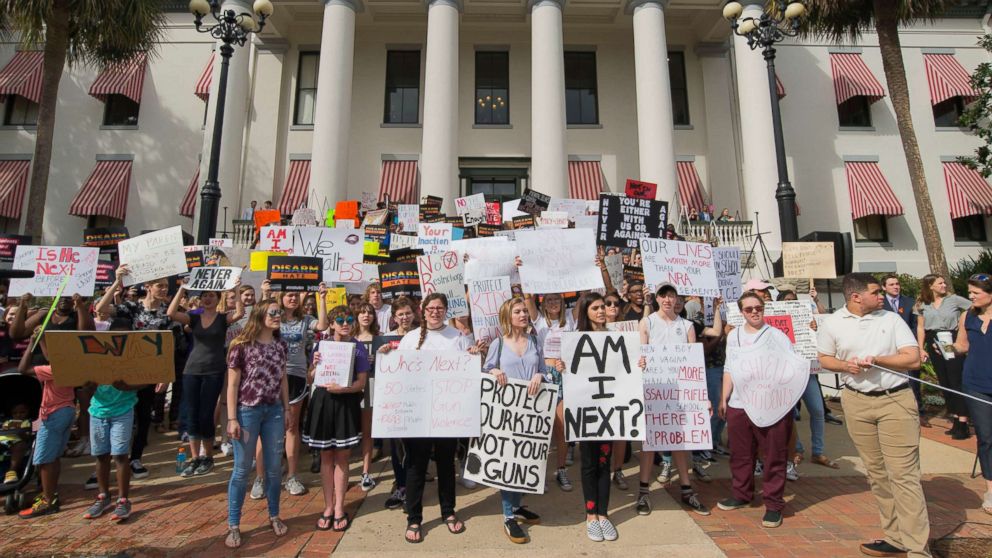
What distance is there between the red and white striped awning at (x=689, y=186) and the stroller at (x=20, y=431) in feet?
61.3

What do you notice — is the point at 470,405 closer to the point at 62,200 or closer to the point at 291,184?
the point at 291,184

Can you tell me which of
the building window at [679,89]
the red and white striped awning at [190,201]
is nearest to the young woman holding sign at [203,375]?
the red and white striped awning at [190,201]

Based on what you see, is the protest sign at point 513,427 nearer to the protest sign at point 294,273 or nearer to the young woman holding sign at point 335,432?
the young woman holding sign at point 335,432

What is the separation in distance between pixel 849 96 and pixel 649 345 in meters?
21.6

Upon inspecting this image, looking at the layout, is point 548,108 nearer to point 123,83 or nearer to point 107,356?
point 107,356

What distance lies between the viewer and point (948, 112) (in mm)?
21172

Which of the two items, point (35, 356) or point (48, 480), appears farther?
point (35, 356)

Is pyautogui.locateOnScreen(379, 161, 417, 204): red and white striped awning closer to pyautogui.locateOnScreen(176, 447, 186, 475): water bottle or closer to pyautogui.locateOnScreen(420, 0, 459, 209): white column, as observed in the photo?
pyautogui.locateOnScreen(420, 0, 459, 209): white column

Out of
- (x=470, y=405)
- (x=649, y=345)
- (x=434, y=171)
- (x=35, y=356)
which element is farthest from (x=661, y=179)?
(x=35, y=356)

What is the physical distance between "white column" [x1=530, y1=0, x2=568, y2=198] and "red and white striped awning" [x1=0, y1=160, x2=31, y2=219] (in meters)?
20.1

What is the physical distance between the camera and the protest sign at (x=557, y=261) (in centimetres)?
598

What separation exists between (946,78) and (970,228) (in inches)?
246

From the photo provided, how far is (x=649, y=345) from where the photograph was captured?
4785 millimetres

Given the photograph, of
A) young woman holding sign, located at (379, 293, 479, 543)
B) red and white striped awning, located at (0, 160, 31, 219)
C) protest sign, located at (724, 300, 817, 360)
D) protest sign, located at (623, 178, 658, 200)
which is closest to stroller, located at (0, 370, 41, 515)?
young woman holding sign, located at (379, 293, 479, 543)
